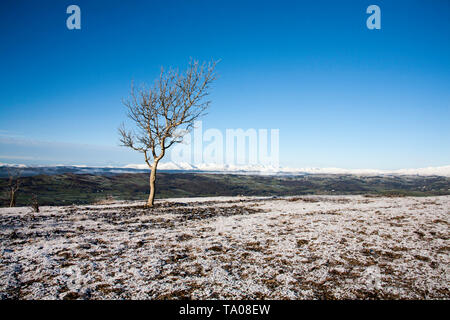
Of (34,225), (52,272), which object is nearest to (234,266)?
(52,272)

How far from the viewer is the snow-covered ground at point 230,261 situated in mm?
5164

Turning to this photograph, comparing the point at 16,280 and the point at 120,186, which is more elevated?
the point at 16,280

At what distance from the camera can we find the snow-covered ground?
5.16 m

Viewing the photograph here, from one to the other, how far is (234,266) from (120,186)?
121 metres

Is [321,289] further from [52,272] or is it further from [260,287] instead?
[52,272]

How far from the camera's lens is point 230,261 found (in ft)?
22.8

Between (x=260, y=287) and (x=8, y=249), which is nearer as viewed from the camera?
(x=260, y=287)

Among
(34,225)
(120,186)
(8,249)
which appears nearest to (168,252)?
(8,249)

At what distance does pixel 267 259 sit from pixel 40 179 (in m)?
127

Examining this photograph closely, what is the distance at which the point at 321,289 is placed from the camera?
5258 mm
